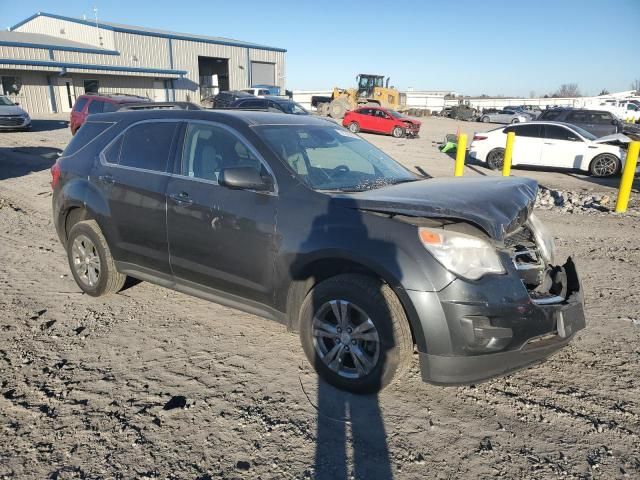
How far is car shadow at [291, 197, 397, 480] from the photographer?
263 centimetres

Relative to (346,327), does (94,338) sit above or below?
below

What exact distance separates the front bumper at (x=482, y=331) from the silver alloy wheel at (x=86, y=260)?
3.33 m

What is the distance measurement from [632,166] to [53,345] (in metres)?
9.44

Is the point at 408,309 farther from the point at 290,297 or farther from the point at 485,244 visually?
the point at 290,297

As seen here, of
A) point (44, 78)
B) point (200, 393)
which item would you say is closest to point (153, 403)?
point (200, 393)

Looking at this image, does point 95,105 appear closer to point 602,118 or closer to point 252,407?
point 252,407

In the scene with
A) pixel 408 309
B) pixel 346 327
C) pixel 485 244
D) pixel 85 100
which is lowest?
pixel 346 327

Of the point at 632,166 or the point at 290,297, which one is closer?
the point at 290,297

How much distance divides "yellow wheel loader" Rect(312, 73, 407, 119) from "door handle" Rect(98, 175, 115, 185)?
31654 mm

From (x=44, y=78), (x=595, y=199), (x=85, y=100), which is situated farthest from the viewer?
(x=44, y=78)

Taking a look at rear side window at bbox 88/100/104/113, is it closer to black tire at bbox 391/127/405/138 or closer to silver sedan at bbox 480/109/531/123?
black tire at bbox 391/127/405/138

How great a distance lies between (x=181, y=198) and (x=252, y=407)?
1730mm

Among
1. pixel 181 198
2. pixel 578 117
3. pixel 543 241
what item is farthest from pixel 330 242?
pixel 578 117

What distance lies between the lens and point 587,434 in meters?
2.87
